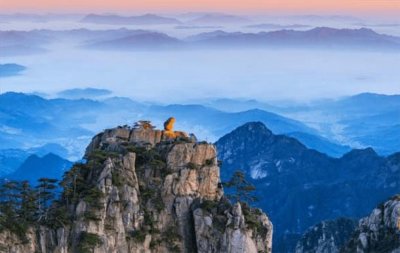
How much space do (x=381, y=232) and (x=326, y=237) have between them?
202 ft

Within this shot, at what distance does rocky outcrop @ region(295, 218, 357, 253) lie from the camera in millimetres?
176625

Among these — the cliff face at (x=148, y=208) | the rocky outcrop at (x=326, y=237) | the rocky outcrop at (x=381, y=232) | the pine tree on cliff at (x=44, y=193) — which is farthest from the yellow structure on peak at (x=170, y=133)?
the rocky outcrop at (x=326, y=237)

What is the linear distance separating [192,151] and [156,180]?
13.1 ft

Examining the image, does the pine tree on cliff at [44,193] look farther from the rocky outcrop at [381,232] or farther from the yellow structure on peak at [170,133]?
the rocky outcrop at [381,232]

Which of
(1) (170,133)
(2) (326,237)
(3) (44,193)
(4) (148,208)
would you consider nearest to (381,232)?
(1) (170,133)

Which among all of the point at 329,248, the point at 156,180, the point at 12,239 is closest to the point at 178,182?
the point at 156,180

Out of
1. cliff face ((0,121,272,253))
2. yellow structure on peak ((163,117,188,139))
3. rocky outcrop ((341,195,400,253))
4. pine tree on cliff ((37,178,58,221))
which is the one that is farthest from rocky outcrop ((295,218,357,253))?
pine tree on cliff ((37,178,58,221))

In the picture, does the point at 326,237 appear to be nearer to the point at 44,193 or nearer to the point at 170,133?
the point at 170,133

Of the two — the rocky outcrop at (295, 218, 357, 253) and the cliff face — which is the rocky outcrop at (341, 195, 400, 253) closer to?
the cliff face

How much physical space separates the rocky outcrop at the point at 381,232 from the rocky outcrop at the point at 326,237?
51.1 metres

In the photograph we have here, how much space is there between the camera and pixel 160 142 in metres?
85.1

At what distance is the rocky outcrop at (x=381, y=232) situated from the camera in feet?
382

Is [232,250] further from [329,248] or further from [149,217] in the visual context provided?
[329,248]

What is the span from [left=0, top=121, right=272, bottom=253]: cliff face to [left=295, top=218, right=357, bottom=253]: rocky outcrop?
93.9 meters
